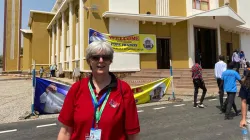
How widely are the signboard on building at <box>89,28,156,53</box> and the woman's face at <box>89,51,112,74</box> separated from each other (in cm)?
1186

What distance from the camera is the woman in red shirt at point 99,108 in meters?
1.78

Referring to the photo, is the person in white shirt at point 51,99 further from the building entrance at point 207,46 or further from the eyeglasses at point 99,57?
the building entrance at point 207,46

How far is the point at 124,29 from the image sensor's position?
581 inches

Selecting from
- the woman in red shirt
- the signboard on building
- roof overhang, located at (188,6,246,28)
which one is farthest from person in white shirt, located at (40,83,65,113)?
roof overhang, located at (188,6,246,28)

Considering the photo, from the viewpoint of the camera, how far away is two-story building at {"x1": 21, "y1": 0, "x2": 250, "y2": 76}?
47.6 feet

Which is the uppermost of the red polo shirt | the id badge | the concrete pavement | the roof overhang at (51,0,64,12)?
the roof overhang at (51,0,64,12)

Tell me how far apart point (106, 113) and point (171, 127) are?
12.6 feet

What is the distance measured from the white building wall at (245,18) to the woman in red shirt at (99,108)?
24.2m

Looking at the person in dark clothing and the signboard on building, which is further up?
the signboard on building

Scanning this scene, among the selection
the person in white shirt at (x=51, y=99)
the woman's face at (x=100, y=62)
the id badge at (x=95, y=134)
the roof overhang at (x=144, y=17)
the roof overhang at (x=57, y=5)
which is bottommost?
the person in white shirt at (x=51, y=99)

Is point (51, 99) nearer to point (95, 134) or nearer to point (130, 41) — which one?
point (95, 134)

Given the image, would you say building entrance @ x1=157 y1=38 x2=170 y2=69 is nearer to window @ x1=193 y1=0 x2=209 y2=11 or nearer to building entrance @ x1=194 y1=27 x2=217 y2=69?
building entrance @ x1=194 y1=27 x2=217 y2=69

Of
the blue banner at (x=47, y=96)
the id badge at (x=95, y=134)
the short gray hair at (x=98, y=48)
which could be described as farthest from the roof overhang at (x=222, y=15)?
the id badge at (x=95, y=134)

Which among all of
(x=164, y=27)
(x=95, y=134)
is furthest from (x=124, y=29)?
(x=95, y=134)
